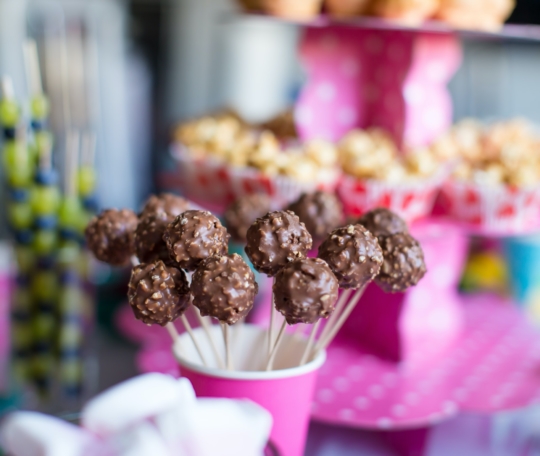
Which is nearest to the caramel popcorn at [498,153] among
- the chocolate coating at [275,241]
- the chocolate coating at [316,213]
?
the chocolate coating at [316,213]

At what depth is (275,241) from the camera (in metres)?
0.62

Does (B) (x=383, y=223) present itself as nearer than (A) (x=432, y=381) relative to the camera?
Yes

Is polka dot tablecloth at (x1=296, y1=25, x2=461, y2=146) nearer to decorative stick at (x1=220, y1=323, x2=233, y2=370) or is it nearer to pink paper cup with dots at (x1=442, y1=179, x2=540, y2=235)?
pink paper cup with dots at (x1=442, y1=179, x2=540, y2=235)

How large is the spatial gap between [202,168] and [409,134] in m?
0.47

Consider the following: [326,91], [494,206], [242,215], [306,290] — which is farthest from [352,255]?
[326,91]

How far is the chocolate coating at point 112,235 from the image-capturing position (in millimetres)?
742

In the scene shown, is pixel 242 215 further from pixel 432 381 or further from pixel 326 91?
pixel 326 91

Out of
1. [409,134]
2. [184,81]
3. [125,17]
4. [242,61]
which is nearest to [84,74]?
[125,17]

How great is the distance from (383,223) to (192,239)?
0.26 meters

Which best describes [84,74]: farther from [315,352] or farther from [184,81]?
[315,352]

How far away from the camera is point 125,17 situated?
331 centimetres

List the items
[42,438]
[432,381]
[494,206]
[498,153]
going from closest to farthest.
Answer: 1. [42,438]
2. [432,381]
3. [494,206]
4. [498,153]

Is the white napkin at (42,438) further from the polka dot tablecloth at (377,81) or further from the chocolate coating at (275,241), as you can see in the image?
the polka dot tablecloth at (377,81)

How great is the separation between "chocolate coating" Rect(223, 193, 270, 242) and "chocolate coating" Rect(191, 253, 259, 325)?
0.30 metres
